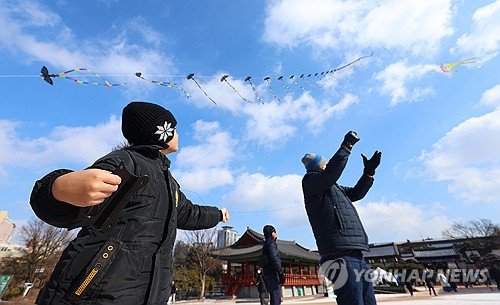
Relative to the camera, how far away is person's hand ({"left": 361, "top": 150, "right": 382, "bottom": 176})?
3.65m

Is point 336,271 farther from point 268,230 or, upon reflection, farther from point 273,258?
point 268,230

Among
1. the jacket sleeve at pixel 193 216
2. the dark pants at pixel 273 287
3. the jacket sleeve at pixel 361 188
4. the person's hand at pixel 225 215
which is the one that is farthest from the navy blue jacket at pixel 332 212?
the dark pants at pixel 273 287

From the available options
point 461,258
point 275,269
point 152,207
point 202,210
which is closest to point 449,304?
point 275,269

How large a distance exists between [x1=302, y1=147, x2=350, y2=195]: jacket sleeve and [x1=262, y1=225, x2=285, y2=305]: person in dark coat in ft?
7.69

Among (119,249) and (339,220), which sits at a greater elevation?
(339,220)

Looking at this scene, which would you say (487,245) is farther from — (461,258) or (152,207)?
(152,207)

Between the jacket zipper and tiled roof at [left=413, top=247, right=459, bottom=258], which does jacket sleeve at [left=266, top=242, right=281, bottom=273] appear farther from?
tiled roof at [left=413, top=247, right=459, bottom=258]

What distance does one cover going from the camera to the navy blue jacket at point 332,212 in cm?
271

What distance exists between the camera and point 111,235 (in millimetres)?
1149

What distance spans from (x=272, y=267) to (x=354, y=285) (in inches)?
107

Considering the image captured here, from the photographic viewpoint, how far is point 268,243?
504cm

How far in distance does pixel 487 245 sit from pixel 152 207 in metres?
48.4

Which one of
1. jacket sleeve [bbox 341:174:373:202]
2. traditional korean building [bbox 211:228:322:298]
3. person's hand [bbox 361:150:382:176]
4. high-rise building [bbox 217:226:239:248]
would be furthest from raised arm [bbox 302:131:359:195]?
high-rise building [bbox 217:226:239:248]

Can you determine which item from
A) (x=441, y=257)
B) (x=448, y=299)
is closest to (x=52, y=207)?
(x=448, y=299)
